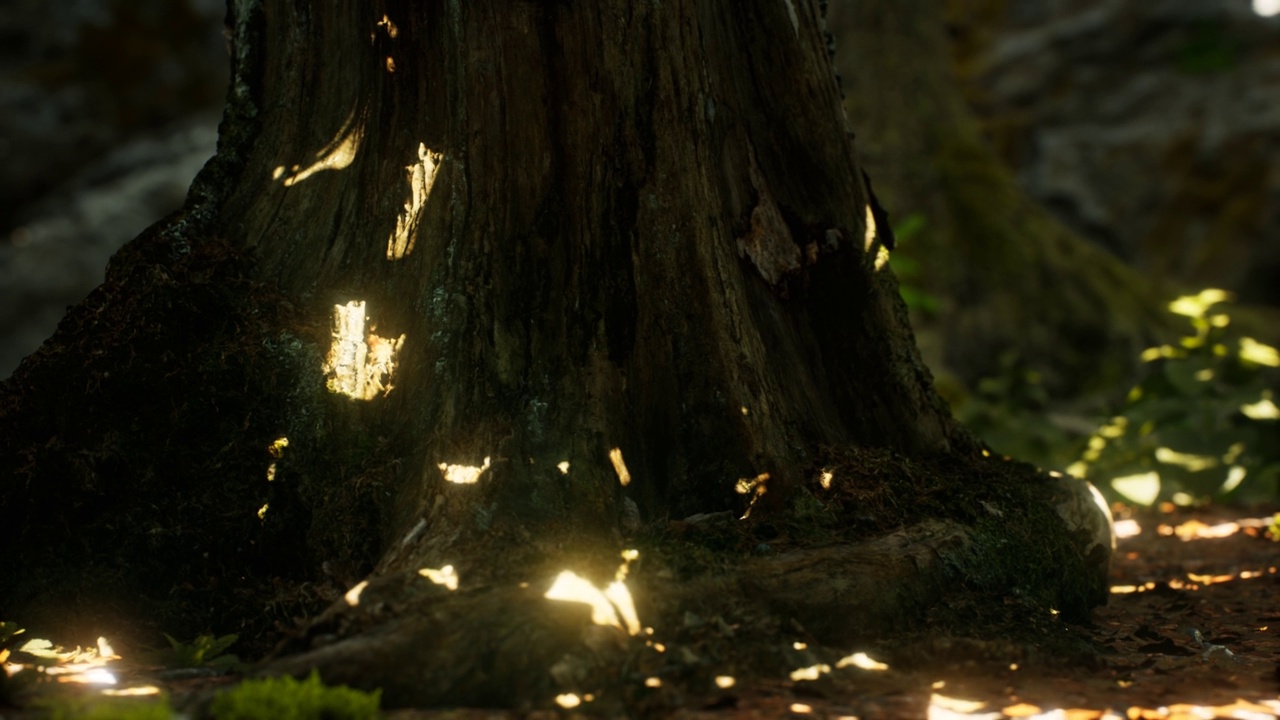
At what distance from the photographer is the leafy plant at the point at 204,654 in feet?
10.9

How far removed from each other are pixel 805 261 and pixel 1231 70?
15.4 meters

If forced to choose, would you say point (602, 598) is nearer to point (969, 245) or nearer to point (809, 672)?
point (809, 672)

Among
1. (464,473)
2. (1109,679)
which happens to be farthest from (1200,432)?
(464,473)

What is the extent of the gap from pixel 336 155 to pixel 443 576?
6.76ft

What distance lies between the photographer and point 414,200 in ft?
13.2

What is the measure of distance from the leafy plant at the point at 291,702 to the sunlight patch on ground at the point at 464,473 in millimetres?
1017

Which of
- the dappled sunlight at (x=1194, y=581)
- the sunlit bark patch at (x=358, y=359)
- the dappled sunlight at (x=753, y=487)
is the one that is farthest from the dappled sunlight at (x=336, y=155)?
the dappled sunlight at (x=1194, y=581)

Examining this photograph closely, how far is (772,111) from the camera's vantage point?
179 inches

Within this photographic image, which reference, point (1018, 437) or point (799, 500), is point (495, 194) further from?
point (1018, 437)

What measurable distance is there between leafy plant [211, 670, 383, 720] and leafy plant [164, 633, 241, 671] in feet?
2.43

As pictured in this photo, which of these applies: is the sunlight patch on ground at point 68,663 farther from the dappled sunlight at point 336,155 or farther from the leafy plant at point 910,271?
the leafy plant at point 910,271

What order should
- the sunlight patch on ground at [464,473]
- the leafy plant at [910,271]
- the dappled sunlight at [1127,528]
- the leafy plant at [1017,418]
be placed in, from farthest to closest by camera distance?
1. the leafy plant at [910,271]
2. the leafy plant at [1017,418]
3. the dappled sunlight at [1127,528]
4. the sunlight patch on ground at [464,473]

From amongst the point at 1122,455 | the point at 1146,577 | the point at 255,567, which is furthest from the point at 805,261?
the point at 1122,455

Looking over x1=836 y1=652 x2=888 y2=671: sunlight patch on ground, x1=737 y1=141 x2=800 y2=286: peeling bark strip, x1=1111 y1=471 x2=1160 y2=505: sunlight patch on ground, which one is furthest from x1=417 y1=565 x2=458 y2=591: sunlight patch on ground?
x1=1111 y1=471 x2=1160 y2=505: sunlight patch on ground
